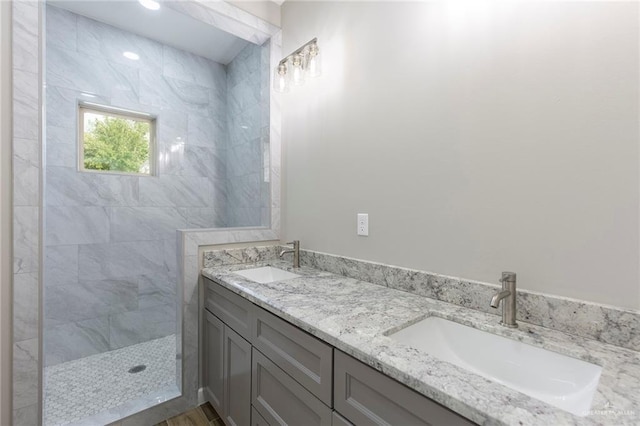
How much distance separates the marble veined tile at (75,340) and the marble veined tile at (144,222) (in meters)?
0.71

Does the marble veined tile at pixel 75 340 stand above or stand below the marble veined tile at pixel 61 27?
below

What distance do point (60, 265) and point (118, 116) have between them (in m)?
1.33

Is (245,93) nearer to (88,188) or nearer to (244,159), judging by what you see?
(244,159)

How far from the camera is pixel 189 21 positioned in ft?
7.79

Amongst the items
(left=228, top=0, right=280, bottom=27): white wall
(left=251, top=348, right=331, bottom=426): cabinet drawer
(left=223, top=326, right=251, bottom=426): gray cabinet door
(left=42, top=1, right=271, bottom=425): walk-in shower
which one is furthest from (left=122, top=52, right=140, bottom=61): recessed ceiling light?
(left=251, top=348, right=331, bottom=426): cabinet drawer

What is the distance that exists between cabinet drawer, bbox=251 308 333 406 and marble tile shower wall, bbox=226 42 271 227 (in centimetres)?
131

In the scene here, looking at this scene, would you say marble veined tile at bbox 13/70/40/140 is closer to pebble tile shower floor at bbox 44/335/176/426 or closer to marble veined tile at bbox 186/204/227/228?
pebble tile shower floor at bbox 44/335/176/426

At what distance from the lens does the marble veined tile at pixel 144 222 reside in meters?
2.48

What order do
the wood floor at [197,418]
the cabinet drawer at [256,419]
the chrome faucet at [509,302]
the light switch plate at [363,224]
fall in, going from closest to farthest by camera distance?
the chrome faucet at [509,302]
the cabinet drawer at [256,419]
the light switch plate at [363,224]
the wood floor at [197,418]

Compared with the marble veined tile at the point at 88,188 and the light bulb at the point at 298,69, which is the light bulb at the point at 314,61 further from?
the marble veined tile at the point at 88,188

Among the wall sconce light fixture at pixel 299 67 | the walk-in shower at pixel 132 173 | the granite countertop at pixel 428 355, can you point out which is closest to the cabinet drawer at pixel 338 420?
the granite countertop at pixel 428 355

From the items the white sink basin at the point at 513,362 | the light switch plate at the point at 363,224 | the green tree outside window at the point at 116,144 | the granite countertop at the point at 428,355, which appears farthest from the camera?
the green tree outside window at the point at 116,144

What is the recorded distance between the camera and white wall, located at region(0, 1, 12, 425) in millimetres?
1215

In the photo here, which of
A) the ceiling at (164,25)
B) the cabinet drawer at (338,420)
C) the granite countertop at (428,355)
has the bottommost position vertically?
the cabinet drawer at (338,420)
